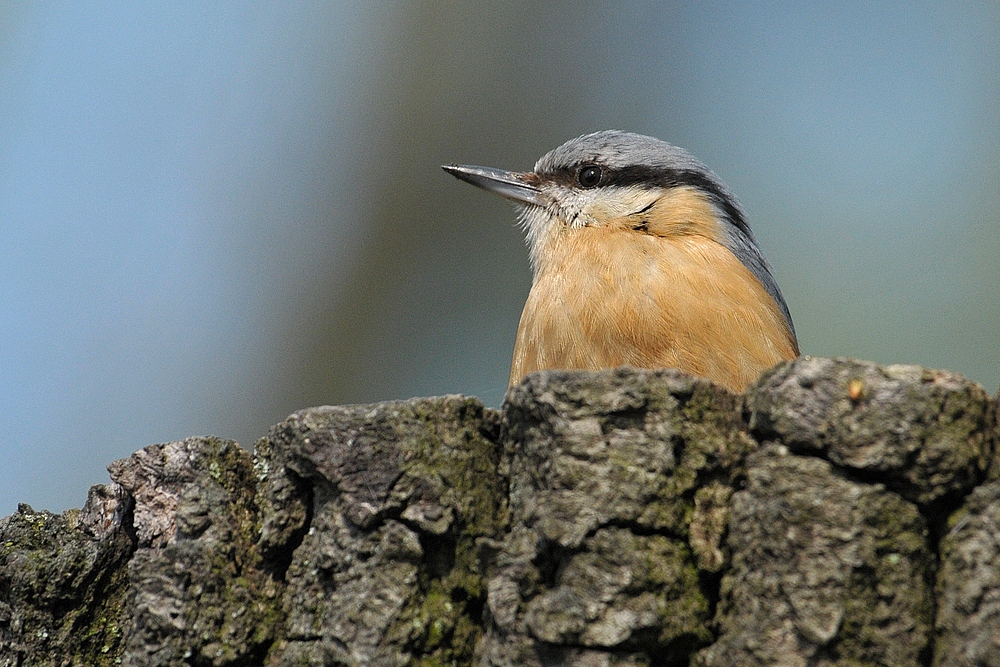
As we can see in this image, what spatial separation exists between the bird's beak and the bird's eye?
0.20m

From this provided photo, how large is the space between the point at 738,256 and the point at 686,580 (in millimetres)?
2591

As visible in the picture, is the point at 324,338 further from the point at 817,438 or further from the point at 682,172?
the point at 817,438

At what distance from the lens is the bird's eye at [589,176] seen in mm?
4762

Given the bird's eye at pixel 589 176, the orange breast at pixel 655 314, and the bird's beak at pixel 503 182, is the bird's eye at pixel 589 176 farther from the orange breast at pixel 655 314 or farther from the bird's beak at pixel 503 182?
the orange breast at pixel 655 314

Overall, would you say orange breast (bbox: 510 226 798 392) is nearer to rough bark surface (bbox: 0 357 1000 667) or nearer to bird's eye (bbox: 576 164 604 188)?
bird's eye (bbox: 576 164 604 188)

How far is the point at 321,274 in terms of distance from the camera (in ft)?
23.5

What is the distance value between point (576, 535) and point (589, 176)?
3.18 metres

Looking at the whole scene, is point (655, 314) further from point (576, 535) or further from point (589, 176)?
point (576, 535)

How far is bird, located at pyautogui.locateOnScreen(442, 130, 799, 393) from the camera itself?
3.43m

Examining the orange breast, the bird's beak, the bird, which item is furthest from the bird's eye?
the orange breast

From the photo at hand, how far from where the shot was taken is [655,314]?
348 centimetres

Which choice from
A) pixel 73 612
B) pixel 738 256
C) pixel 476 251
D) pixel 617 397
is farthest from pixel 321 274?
pixel 617 397

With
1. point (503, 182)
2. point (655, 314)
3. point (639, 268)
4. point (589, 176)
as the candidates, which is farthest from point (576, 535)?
point (503, 182)

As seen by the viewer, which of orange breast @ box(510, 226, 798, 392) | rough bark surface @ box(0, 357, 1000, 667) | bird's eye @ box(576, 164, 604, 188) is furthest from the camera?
bird's eye @ box(576, 164, 604, 188)
